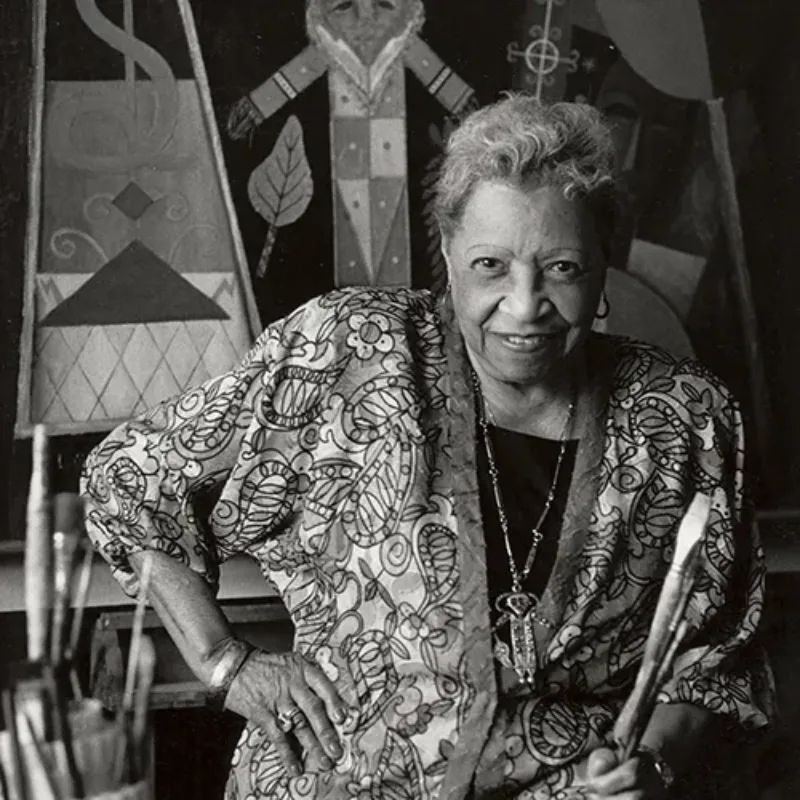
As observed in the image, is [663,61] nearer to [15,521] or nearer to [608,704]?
[608,704]

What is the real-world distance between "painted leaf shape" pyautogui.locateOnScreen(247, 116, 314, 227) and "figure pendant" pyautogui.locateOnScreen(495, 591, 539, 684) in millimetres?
728

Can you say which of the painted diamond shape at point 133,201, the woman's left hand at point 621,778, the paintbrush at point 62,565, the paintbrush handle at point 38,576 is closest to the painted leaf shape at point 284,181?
the painted diamond shape at point 133,201

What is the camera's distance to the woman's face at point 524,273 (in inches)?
52.2

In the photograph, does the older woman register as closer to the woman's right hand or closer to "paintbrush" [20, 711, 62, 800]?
the woman's right hand

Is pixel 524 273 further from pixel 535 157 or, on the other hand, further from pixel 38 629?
pixel 38 629

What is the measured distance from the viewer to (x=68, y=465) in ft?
5.89

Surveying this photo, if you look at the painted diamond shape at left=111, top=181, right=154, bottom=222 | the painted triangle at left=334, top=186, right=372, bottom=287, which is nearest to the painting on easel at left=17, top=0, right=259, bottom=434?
the painted diamond shape at left=111, top=181, right=154, bottom=222

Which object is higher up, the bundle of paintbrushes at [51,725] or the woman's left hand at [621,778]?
the bundle of paintbrushes at [51,725]

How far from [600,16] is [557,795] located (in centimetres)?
117

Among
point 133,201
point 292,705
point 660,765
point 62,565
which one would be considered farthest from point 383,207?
point 62,565

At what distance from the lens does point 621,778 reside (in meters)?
Answer: 1.23

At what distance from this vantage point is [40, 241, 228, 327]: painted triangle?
5.85 feet

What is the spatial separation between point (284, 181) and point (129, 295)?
10.9 inches

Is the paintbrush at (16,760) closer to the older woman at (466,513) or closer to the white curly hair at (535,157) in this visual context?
the older woman at (466,513)
